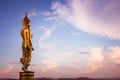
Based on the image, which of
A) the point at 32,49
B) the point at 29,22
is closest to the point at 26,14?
the point at 29,22

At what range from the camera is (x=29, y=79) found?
26.0 m

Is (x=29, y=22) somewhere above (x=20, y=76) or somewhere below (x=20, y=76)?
above

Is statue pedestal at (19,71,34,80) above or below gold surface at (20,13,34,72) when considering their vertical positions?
below

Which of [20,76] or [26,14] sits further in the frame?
[26,14]

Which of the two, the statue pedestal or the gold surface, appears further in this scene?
the gold surface

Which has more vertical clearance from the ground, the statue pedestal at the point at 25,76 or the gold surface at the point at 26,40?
the gold surface at the point at 26,40

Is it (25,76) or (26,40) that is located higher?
(26,40)

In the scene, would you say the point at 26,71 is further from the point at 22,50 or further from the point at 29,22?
the point at 29,22

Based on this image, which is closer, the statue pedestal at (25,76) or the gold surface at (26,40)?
the statue pedestal at (25,76)

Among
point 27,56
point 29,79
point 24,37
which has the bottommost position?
point 29,79

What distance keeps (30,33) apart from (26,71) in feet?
11.3

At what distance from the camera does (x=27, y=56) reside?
2722 centimetres

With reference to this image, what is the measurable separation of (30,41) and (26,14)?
2475 mm

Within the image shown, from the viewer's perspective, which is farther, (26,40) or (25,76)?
(26,40)
